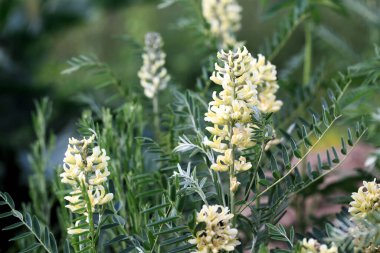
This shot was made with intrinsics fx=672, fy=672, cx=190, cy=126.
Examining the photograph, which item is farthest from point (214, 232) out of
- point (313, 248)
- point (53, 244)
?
point (53, 244)

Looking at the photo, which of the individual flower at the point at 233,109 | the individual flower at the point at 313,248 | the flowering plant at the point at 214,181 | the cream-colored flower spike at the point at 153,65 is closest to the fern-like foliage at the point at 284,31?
the flowering plant at the point at 214,181

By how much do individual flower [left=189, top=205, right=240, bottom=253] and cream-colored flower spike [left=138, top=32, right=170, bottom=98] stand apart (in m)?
0.44

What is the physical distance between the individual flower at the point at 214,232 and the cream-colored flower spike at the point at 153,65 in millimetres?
440

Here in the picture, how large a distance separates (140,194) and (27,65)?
192 centimetres

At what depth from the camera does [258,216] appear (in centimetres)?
76

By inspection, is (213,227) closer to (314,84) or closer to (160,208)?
(160,208)

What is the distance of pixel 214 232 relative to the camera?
67cm

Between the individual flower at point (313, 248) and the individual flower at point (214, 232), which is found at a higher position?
the individual flower at point (214, 232)

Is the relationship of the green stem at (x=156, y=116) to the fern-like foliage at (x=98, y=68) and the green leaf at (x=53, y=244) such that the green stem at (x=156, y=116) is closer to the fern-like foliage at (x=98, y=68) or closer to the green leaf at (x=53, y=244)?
the fern-like foliage at (x=98, y=68)

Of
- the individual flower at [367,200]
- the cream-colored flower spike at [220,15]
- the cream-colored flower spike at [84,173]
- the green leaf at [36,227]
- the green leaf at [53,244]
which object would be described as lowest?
the individual flower at [367,200]

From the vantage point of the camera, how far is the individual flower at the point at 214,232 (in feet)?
2.18

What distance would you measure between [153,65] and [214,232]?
1.54ft

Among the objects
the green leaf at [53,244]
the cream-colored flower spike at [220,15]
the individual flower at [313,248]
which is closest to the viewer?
the individual flower at [313,248]

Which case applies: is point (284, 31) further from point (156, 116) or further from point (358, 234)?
point (358, 234)
